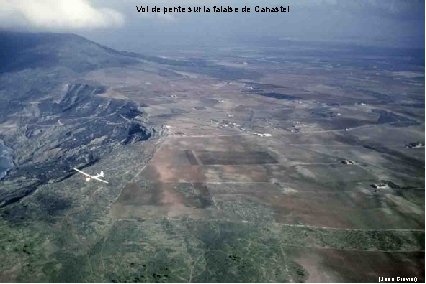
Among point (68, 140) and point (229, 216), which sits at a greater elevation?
point (229, 216)

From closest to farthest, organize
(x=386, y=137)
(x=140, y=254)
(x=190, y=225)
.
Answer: (x=140, y=254) < (x=190, y=225) < (x=386, y=137)

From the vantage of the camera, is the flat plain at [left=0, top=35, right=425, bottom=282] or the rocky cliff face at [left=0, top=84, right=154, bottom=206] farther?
the rocky cliff face at [left=0, top=84, right=154, bottom=206]

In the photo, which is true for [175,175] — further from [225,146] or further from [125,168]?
[225,146]

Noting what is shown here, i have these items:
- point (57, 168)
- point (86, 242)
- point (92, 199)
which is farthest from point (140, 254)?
point (57, 168)

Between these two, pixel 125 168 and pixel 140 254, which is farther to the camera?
pixel 125 168

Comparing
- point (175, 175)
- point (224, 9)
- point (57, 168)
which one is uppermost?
point (224, 9)

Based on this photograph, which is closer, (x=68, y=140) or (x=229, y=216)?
(x=229, y=216)

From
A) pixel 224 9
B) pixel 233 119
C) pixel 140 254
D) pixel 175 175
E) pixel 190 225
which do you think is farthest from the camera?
pixel 233 119

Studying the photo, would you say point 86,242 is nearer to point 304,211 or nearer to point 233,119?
point 304,211

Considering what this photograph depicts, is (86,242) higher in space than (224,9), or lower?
lower

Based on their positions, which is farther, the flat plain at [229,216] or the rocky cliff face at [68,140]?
the rocky cliff face at [68,140]

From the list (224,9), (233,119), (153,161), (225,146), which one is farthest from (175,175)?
(233,119)
